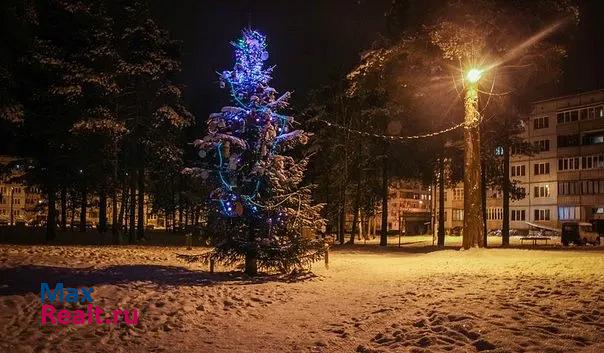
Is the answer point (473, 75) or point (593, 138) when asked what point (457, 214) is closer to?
point (593, 138)

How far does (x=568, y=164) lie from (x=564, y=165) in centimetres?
64

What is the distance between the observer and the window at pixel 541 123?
78000 mm

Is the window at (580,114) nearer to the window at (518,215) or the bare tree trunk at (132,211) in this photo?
the window at (518,215)

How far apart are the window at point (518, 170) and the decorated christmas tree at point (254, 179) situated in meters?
72.7

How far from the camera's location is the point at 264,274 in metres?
17.4

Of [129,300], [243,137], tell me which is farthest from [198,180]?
Result: [129,300]

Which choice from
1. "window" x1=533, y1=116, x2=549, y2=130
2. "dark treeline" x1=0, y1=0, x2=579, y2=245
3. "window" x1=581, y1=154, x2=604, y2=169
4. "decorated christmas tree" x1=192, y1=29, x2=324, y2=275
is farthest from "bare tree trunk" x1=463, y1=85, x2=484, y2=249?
"window" x1=533, y1=116, x2=549, y2=130

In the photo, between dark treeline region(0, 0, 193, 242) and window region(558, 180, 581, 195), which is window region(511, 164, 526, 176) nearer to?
window region(558, 180, 581, 195)

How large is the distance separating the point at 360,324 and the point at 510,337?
3.05 meters

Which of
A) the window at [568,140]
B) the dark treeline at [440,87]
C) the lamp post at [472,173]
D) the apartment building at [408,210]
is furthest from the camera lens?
the apartment building at [408,210]

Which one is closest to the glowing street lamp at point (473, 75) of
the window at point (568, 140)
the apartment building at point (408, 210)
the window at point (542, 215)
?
the apartment building at point (408, 210)

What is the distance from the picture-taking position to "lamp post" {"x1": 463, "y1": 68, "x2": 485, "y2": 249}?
23.8 metres

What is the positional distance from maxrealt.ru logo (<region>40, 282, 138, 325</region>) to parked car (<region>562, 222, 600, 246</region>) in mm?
43576

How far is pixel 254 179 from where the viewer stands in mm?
17281
